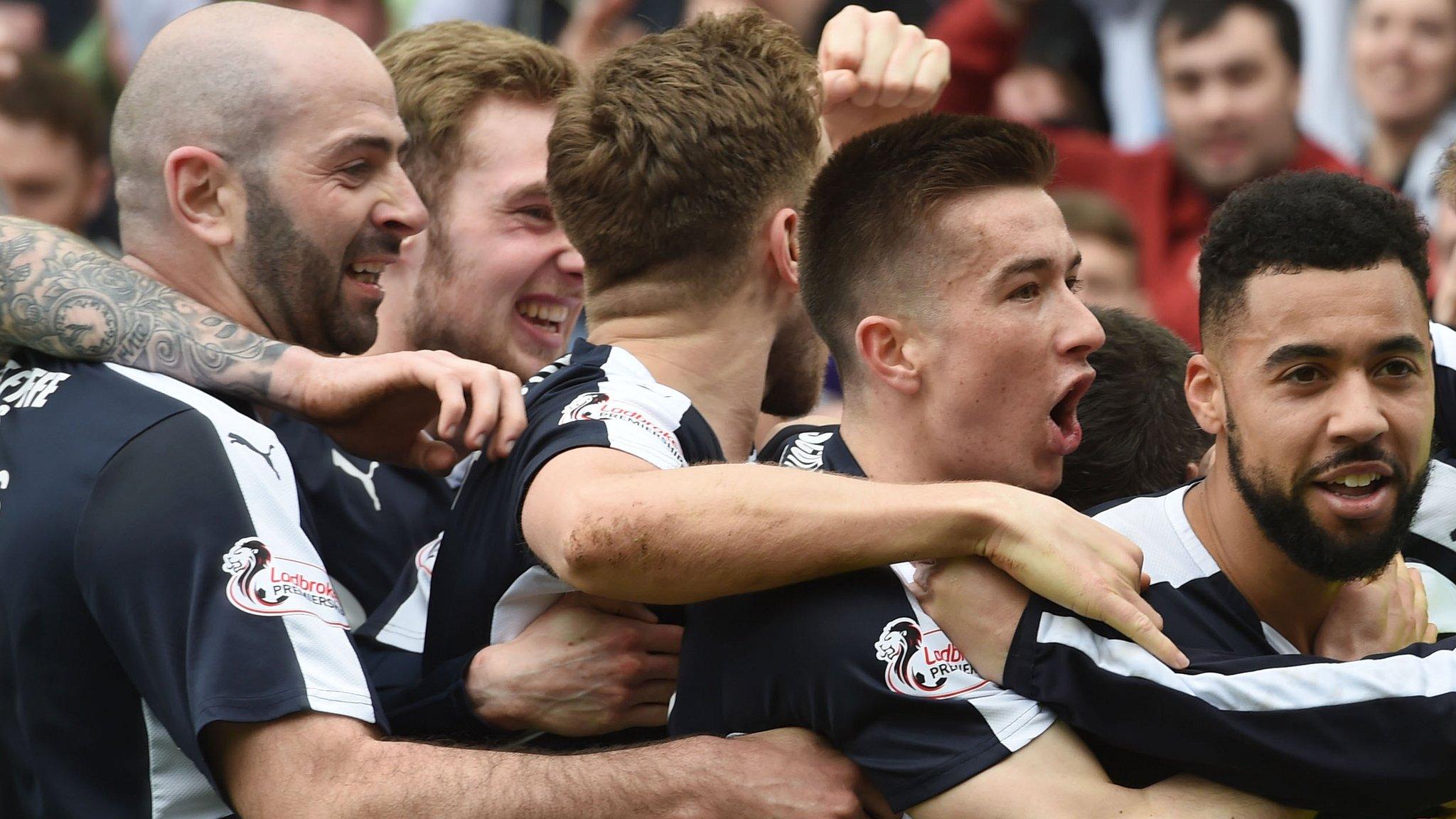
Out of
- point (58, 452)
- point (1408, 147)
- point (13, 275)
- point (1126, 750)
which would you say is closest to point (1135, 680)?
point (1126, 750)

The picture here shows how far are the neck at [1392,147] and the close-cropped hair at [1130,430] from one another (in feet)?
11.2

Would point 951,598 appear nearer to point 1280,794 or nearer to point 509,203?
point 1280,794

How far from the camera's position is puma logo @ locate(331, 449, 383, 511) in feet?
13.5

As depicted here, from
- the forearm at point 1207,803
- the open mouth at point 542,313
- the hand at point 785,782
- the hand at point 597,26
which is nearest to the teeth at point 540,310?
the open mouth at point 542,313

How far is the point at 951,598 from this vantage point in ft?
8.98

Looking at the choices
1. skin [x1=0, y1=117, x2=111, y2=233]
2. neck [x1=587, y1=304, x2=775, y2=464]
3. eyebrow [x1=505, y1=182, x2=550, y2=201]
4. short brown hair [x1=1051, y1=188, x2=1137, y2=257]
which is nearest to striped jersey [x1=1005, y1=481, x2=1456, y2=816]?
neck [x1=587, y1=304, x2=775, y2=464]

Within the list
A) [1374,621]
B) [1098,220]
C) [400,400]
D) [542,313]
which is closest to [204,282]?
[400,400]

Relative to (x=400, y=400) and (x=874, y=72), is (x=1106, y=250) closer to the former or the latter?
(x=874, y=72)

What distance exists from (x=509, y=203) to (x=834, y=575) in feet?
6.45

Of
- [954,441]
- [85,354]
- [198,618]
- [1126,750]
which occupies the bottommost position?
[198,618]

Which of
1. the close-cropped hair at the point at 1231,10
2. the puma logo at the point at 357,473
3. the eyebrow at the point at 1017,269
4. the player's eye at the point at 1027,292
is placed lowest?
the puma logo at the point at 357,473

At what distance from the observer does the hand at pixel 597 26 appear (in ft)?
24.4

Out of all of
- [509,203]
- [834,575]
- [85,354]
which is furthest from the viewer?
[509,203]

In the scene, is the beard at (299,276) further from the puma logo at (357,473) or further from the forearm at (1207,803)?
the forearm at (1207,803)
